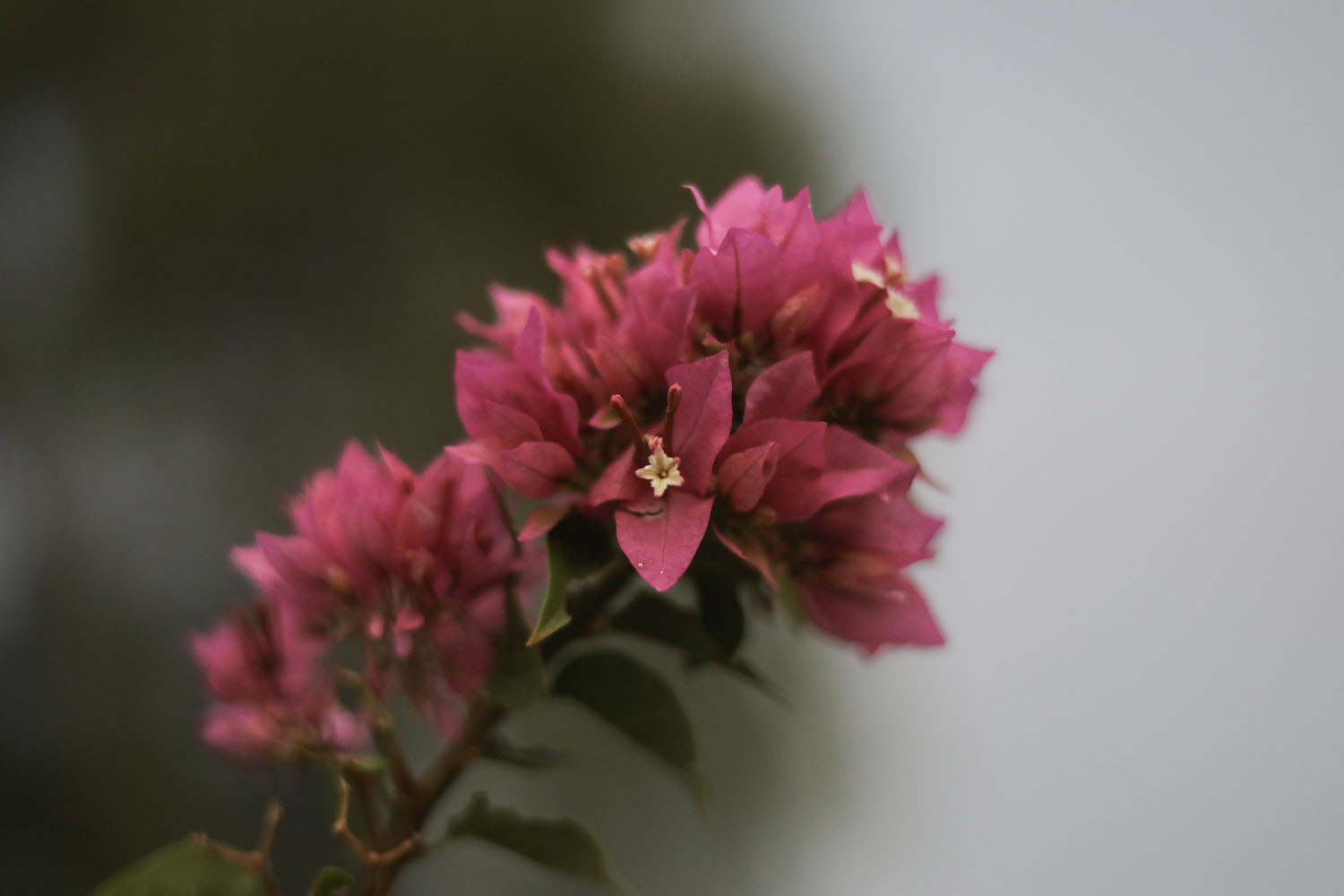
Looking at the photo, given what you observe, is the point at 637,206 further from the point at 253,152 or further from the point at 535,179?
the point at 253,152

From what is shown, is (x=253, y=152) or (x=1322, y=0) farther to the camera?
(x=253, y=152)

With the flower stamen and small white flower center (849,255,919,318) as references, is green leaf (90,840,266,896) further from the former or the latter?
small white flower center (849,255,919,318)

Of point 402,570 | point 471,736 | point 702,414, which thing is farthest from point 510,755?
point 702,414

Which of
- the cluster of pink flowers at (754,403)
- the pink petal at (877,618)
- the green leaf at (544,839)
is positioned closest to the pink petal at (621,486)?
the cluster of pink flowers at (754,403)

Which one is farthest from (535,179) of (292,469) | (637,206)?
(292,469)

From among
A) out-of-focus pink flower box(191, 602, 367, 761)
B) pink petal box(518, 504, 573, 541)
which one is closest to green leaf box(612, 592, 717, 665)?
pink petal box(518, 504, 573, 541)

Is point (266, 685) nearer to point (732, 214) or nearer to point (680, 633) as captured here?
point (680, 633)

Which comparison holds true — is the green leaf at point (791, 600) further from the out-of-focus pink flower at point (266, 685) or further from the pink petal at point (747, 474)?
the out-of-focus pink flower at point (266, 685)
